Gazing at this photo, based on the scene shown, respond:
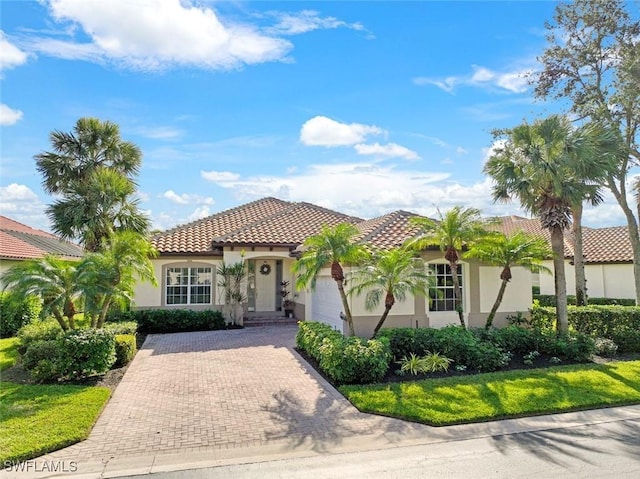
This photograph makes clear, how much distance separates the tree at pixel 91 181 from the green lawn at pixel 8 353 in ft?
15.1

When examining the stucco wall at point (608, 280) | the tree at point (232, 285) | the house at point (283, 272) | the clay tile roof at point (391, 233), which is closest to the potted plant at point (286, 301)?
the house at point (283, 272)

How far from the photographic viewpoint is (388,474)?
6.11 metres

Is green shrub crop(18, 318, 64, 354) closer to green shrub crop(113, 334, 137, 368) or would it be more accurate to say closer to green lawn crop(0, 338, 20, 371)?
green lawn crop(0, 338, 20, 371)

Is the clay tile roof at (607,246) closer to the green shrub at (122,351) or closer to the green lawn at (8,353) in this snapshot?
the green shrub at (122,351)

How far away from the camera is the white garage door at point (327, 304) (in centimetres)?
1587

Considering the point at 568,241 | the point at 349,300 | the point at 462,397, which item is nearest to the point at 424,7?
the point at 349,300

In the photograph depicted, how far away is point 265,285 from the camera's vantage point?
22.0 meters

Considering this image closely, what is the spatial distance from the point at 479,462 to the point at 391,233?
10954 mm

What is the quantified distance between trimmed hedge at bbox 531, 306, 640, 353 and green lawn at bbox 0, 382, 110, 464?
1593 cm

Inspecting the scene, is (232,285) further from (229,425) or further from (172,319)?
(229,425)

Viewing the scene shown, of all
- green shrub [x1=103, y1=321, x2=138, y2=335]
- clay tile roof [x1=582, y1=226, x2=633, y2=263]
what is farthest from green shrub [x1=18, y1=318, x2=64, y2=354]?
clay tile roof [x1=582, y1=226, x2=633, y2=263]

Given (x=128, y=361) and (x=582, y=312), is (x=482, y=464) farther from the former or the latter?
(x=582, y=312)

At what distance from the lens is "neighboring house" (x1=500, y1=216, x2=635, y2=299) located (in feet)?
84.1

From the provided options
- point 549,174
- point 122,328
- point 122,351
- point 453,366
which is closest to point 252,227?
point 122,328
